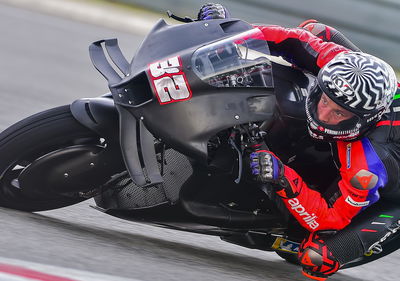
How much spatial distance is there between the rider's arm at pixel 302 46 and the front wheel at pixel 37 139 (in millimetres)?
1156

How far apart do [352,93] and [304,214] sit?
0.69m

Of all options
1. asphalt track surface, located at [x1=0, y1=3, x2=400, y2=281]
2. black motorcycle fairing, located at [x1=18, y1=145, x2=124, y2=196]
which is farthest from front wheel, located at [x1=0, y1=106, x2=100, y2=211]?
asphalt track surface, located at [x1=0, y1=3, x2=400, y2=281]

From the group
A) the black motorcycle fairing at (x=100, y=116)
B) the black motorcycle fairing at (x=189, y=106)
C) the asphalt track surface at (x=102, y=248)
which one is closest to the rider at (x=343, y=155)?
the black motorcycle fairing at (x=189, y=106)

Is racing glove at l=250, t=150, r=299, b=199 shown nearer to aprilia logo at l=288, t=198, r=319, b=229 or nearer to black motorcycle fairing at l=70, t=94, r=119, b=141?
aprilia logo at l=288, t=198, r=319, b=229

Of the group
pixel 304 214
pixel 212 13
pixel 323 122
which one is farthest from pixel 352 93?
pixel 212 13

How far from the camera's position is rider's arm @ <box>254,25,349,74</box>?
431 centimetres

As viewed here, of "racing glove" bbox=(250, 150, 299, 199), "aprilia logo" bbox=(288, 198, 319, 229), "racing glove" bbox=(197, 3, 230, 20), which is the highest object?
"racing glove" bbox=(197, 3, 230, 20)

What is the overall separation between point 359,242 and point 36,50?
5.23m

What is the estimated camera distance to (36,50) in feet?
27.6

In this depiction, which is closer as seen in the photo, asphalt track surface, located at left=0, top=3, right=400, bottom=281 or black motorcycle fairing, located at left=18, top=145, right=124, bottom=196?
asphalt track surface, located at left=0, top=3, right=400, bottom=281

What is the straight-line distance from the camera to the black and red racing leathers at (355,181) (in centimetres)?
387

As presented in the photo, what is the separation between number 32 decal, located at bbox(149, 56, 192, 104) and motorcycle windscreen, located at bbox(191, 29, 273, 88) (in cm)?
8

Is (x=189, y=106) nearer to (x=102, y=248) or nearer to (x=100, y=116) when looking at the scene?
(x=100, y=116)

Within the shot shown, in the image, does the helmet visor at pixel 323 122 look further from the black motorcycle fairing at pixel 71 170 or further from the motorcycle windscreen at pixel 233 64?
the black motorcycle fairing at pixel 71 170
